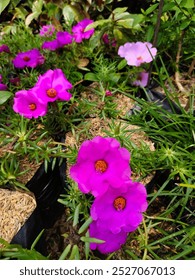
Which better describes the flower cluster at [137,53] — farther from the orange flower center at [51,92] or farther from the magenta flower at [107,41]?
the orange flower center at [51,92]

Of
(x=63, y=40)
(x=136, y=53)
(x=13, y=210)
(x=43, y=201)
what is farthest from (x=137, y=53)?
(x=13, y=210)

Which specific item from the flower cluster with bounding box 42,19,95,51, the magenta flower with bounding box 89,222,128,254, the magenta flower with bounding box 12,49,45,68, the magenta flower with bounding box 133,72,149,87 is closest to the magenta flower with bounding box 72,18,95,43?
the flower cluster with bounding box 42,19,95,51

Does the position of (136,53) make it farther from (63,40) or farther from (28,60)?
(28,60)

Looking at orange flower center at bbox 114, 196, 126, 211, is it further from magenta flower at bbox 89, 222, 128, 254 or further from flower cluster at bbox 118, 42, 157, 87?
flower cluster at bbox 118, 42, 157, 87

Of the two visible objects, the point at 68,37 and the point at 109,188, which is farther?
the point at 68,37

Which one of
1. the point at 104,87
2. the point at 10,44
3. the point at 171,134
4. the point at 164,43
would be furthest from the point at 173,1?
the point at 10,44
